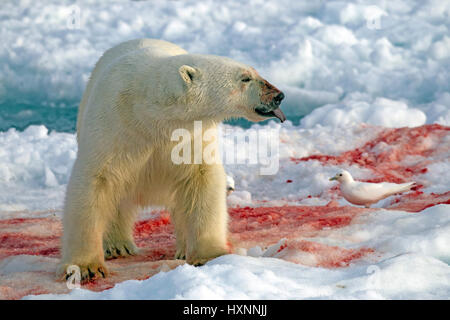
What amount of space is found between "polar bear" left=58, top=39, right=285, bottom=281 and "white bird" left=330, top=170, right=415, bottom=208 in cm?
247

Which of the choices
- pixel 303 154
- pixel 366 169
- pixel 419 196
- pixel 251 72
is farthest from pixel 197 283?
pixel 303 154

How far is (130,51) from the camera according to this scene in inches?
156

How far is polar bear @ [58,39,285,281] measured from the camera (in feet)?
10.6

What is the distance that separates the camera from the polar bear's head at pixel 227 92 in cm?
322

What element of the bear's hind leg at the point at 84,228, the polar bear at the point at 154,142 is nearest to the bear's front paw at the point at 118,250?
the polar bear at the point at 154,142

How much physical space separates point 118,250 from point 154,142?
4.45 ft

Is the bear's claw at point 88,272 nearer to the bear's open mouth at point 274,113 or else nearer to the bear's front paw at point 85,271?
the bear's front paw at point 85,271

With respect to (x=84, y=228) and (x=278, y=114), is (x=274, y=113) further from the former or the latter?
(x=84, y=228)

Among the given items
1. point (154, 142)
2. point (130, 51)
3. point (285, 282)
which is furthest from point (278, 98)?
point (130, 51)

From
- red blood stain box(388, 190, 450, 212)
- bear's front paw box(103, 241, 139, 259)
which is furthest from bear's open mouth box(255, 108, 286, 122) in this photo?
red blood stain box(388, 190, 450, 212)

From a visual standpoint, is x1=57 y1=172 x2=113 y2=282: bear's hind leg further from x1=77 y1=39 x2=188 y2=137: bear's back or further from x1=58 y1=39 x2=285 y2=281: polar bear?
x1=77 y1=39 x2=188 y2=137: bear's back

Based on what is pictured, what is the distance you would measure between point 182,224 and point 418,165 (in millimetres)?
5160
